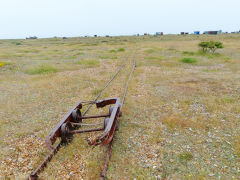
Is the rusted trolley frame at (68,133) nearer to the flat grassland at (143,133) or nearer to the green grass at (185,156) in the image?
the flat grassland at (143,133)

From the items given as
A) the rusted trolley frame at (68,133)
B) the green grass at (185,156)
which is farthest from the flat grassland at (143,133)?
the rusted trolley frame at (68,133)

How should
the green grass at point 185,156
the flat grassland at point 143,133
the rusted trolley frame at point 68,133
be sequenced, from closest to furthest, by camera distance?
the rusted trolley frame at point 68,133 < the flat grassland at point 143,133 < the green grass at point 185,156

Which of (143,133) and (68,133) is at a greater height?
(68,133)

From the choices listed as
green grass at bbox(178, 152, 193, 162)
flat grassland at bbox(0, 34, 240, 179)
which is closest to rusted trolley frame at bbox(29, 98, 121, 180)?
flat grassland at bbox(0, 34, 240, 179)

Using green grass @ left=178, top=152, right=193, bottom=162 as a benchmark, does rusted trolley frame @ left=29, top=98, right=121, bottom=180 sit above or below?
above

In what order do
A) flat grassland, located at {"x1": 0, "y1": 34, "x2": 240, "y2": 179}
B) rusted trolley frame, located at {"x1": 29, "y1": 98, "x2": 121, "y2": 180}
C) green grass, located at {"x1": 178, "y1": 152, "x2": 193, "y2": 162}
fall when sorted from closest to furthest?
rusted trolley frame, located at {"x1": 29, "y1": 98, "x2": 121, "y2": 180} < flat grassland, located at {"x1": 0, "y1": 34, "x2": 240, "y2": 179} < green grass, located at {"x1": 178, "y1": 152, "x2": 193, "y2": 162}

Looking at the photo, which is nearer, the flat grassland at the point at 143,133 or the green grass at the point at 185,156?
the flat grassland at the point at 143,133

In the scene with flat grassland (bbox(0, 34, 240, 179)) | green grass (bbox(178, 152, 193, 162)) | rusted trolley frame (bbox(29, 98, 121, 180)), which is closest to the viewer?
rusted trolley frame (bbox(29, 98, 121, 180))

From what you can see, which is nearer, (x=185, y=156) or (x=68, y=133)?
(x=185, y=156)

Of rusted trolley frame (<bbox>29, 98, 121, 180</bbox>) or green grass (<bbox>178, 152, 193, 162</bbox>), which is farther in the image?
green grass (<bbox>178, 152, 193, 162</bbox>)

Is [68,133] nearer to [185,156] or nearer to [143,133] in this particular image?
[143,133]

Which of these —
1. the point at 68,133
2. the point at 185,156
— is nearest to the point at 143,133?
the point at 185,156

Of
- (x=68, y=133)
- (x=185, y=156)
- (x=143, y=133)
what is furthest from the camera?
(x=143, y=133)

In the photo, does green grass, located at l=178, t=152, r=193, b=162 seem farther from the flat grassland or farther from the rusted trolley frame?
the rusted trolley frame
